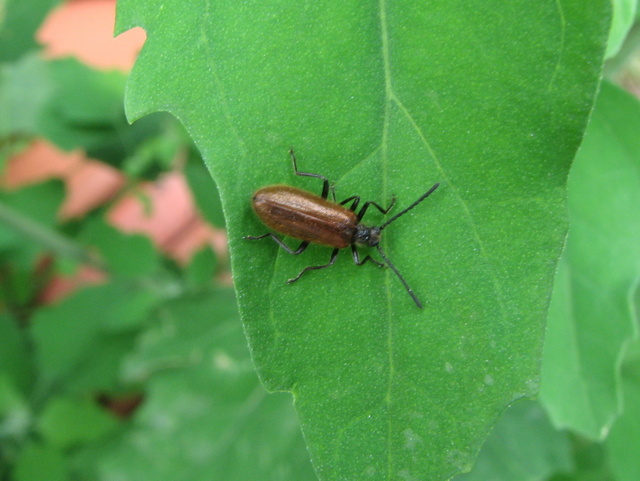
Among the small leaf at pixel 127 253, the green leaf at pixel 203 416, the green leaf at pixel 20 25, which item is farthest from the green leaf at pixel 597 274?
the green leaf at pixel 20 25

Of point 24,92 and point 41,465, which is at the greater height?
point 24,92

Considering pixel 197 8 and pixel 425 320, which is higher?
pixel 197 8

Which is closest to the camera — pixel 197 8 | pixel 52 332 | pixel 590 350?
pixel 197 8

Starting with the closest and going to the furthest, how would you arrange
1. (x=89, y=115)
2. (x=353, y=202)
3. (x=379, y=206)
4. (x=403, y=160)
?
(x=403, y=160)
(x=379, y=206)
(x=353, y=202)
(x=89, y=115)

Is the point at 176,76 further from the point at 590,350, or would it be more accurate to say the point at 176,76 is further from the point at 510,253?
the point at 590,350

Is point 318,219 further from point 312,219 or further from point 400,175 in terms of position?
point 400,175

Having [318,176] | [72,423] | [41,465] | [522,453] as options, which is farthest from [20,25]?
[522,453]

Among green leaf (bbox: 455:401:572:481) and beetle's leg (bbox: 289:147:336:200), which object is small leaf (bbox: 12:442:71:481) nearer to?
green leaf (bbox: 455:401:572:481)

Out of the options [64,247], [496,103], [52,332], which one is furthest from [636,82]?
[52,332]
